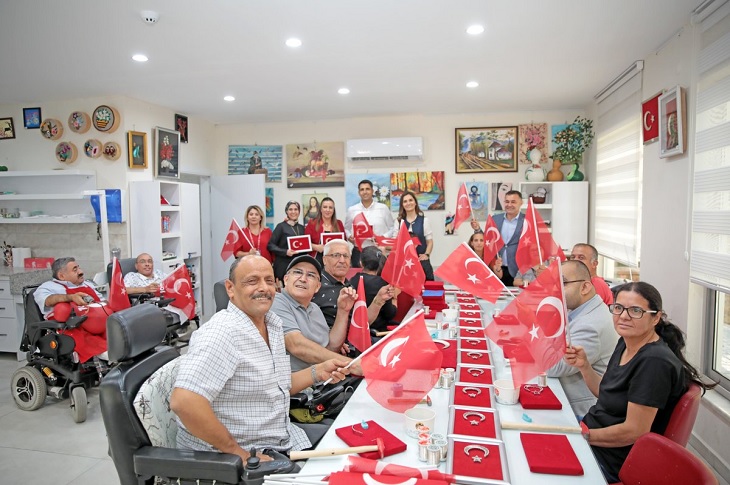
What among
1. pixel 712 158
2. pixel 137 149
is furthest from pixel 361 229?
pixel 712 158

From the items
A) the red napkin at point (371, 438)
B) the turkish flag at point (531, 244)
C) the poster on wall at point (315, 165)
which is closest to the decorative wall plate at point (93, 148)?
the poster on wall at point (315, 165)

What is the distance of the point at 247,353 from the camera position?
1.84 metres

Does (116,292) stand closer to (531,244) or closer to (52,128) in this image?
(52,128)

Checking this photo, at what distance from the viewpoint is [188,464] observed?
1.64 meters

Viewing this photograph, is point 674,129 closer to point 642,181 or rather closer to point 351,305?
point 642,181

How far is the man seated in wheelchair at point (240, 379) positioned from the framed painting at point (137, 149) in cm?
447

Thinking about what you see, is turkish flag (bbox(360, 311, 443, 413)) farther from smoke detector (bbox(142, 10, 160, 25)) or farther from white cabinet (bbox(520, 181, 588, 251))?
white cabinet (bbox(520, 181, 588, 251))

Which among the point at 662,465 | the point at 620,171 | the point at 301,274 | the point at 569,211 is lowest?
the point at 662,465

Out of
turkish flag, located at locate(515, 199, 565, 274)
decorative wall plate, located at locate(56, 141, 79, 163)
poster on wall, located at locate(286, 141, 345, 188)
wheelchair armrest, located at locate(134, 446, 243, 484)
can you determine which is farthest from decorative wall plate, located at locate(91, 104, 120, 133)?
wheelchair armrest, located at locate(134, 446, 243, 484)

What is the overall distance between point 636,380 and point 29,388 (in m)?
4.38

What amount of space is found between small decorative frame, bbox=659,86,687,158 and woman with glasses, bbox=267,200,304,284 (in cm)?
375

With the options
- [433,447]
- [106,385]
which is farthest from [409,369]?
[106,385]

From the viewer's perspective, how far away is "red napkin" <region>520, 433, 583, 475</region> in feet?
4.80

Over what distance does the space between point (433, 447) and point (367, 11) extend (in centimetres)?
289
